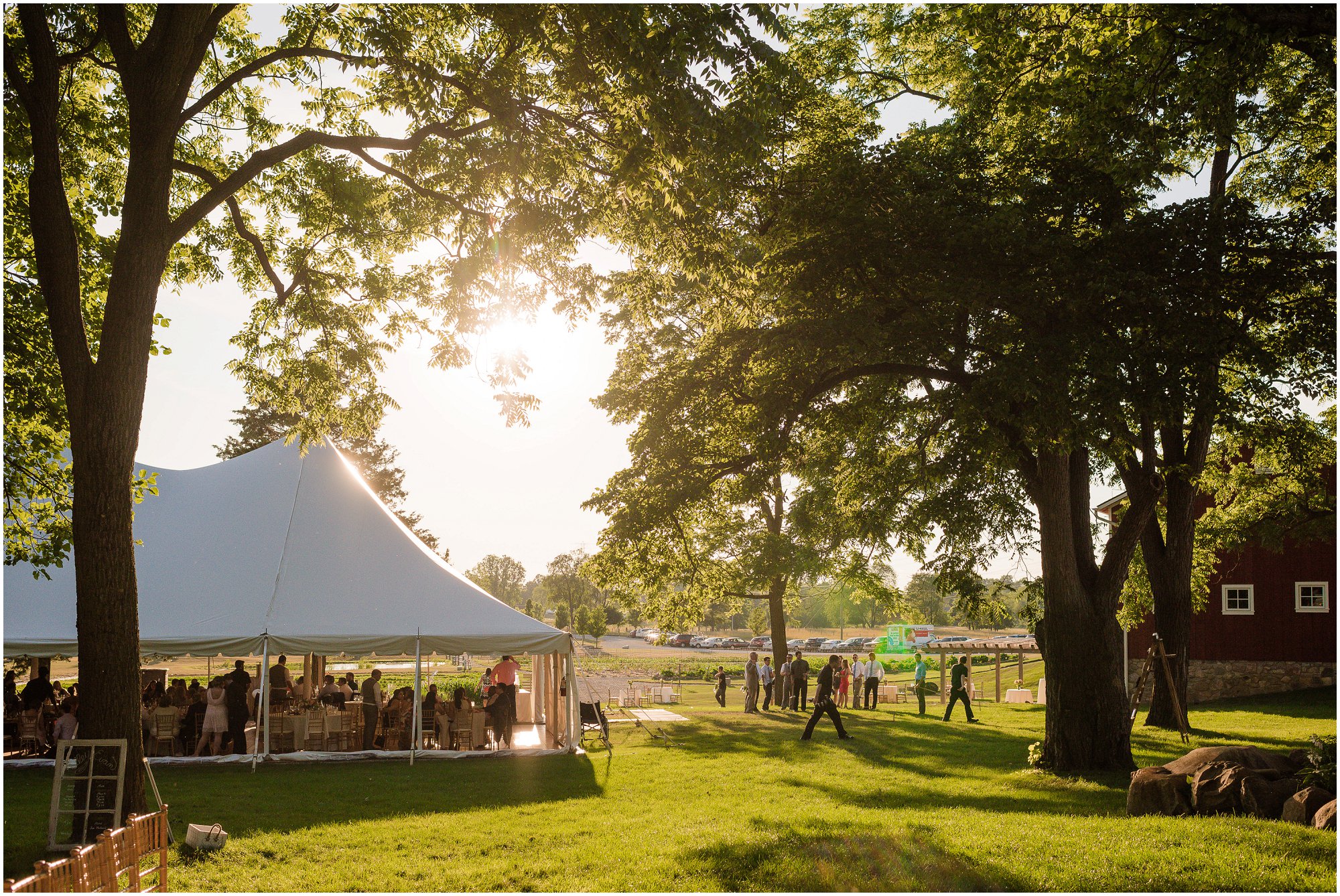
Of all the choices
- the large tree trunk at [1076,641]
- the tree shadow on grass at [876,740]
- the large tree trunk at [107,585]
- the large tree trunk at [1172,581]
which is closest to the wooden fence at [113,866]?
the large tree trunk at [107,585]

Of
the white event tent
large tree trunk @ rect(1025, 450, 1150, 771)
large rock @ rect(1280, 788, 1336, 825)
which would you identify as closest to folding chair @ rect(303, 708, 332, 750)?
the white event tent

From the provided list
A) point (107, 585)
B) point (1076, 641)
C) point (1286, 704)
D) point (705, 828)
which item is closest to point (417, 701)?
point (705, 828)

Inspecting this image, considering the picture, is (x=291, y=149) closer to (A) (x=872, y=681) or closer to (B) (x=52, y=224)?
(B) (x=52, y=224)

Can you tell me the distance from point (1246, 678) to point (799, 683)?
13521 millimetres

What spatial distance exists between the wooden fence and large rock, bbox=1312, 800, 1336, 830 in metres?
8.65

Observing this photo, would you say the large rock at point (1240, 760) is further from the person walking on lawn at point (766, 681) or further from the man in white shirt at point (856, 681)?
the man in white shirt at point (856, 681)

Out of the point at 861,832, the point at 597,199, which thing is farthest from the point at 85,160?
the point at 861,832

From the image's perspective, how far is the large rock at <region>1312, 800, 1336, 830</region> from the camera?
7.46 m

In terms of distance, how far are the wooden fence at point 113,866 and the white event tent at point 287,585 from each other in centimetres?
772

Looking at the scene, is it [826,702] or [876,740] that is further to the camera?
[876,740]

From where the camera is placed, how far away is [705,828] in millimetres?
8500

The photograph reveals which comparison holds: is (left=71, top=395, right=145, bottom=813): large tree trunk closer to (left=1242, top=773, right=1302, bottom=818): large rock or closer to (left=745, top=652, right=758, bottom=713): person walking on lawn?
(left=1242, top=773, right=1302, bottom=818): large rock

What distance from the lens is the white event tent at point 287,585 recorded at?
13.7 m

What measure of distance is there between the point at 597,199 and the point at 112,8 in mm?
4612
